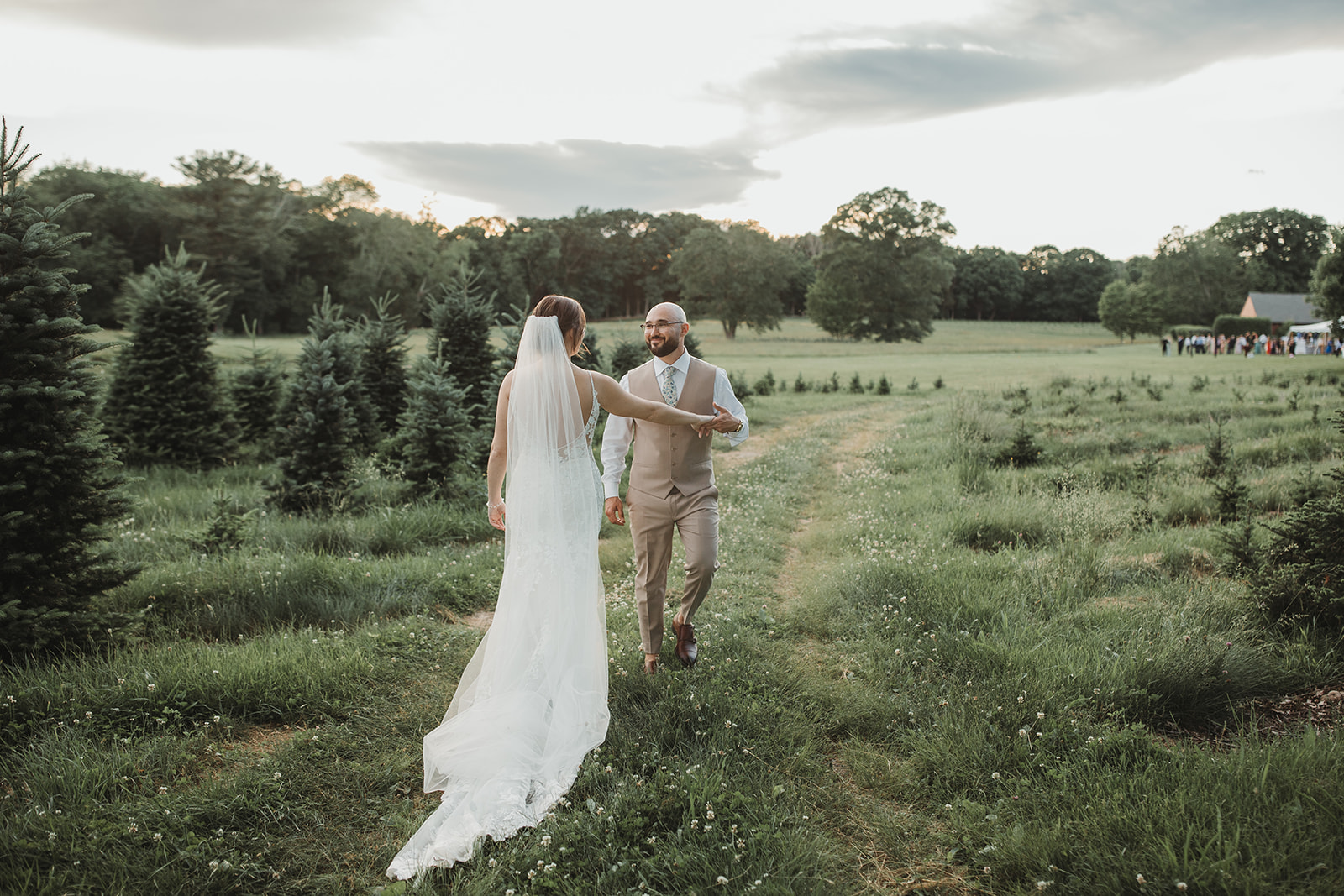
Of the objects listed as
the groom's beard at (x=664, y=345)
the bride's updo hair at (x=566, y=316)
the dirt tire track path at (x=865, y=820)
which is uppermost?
the bride's updo hair at (x=566, y=316)

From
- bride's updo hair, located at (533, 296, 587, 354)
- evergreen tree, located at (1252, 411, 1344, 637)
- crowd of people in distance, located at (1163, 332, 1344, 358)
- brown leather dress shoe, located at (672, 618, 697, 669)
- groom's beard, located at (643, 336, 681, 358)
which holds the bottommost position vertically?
brown leather dress shoe, located at (672, 618, 697, 669)

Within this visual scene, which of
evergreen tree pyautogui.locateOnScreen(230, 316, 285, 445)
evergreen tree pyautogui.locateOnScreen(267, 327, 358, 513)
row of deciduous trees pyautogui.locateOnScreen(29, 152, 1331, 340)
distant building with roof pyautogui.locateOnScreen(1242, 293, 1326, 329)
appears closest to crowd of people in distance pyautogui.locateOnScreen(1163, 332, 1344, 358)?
row of deciduous trees pyautogui.locateOnScreen(29, 152, 1331, 340)

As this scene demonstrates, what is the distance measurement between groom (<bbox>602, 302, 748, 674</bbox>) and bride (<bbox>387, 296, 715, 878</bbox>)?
228 mm

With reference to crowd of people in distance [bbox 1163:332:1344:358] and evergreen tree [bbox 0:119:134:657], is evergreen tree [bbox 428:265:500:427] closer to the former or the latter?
evergreen tree [bbox 0:119:134:657]

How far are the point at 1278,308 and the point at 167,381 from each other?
110124mm

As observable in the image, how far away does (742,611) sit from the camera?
6508 millimetres

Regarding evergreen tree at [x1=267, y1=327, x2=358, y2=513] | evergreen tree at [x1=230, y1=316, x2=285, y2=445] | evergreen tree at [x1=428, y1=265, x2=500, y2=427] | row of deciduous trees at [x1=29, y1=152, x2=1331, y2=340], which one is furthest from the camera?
row of deciduous trees at [x1=29, y1=152, x2=1331, y2=340]

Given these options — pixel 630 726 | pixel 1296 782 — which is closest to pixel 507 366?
pixel 630 726

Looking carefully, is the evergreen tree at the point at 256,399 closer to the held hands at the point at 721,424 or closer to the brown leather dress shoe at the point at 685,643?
the brown leather dress shoe at the point at 685,643

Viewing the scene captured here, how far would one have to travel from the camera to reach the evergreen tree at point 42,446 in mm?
5129

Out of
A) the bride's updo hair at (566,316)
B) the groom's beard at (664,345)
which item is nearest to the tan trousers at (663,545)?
the groom's beard at (664,345)

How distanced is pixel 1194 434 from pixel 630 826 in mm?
16265

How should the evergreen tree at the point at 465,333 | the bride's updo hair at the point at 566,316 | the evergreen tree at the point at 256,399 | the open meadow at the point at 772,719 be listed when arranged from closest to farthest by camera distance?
the open meadow at the point at 772,719, the bride's updo hair at the point at 566,316, the evergreen tree at the point at 256,399, the evergreen tree at the point at 465,333

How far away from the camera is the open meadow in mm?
3197
